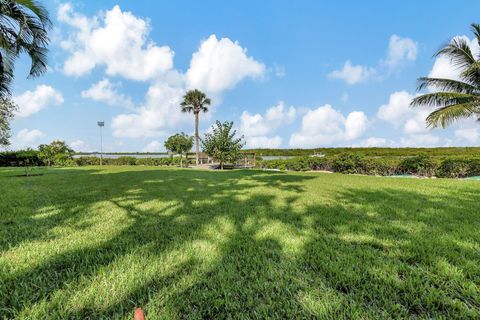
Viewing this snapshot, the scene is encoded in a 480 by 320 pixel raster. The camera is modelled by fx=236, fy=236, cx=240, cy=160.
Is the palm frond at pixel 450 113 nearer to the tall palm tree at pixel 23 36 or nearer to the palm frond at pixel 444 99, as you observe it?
the palm frond at pixel 444 99

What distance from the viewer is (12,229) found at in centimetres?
307

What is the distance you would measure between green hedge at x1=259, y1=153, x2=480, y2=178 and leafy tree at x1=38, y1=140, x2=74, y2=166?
23.4 meters

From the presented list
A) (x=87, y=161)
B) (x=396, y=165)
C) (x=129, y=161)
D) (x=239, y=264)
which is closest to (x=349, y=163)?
(x=396, y=165)

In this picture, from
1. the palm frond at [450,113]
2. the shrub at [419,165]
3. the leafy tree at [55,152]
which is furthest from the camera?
the leafy tree at [55,152]

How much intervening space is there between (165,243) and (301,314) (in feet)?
5.42

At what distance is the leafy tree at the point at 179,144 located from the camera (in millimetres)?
32531

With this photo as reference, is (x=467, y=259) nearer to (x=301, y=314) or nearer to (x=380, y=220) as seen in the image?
(x=380, y=220)

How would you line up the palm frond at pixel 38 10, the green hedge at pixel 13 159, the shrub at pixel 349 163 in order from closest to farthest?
the palm frond at pixel 38 10, the shrub at pixel 349 163, the green hedge at pixel 13 159

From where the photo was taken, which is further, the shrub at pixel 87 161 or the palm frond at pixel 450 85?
the shrub at pixel 87 161

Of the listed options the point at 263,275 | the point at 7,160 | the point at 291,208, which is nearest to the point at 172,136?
the point at 7,160

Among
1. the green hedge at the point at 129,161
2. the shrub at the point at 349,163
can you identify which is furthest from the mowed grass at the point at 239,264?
the green hedge at the point at 129,161

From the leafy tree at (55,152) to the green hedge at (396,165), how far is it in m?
23.4

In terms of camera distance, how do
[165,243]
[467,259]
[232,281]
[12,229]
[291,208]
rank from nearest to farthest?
[232,281] < [467,259] < [165,243] < [12,229] < [291,208]

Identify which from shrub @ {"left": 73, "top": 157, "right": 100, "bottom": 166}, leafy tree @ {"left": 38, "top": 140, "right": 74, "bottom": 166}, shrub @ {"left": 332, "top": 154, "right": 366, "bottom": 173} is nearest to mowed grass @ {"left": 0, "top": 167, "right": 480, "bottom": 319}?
shrub @ {"left": 332, "top": 154, "right": 366, "bottom": 173}
